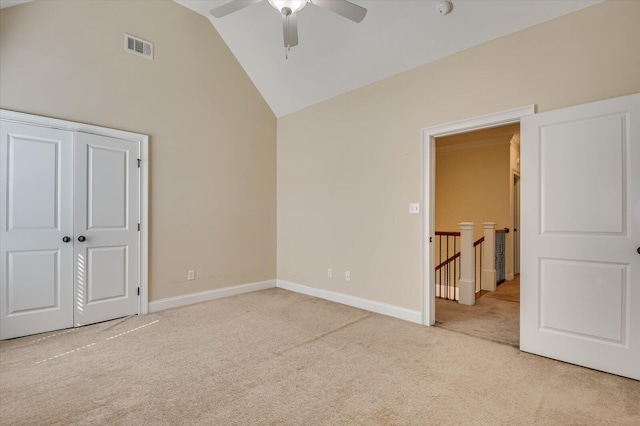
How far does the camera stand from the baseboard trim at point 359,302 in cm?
375

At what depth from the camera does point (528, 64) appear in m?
2.95

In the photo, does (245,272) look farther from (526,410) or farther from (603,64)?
(603,64)

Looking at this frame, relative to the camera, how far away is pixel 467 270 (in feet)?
15.0

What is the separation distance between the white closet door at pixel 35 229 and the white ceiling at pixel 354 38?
2.60 metres

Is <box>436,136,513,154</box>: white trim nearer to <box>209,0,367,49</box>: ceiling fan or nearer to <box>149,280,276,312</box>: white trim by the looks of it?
<box>149,280,276,312</box>: white trim

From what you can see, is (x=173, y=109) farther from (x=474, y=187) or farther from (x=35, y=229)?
(x=474, y=187)

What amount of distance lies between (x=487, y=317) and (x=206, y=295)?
375cm

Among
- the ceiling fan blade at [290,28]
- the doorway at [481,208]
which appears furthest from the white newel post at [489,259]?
the ceiling fan blade at [290,28]

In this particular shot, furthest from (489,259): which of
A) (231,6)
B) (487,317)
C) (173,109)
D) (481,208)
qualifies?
(173,109)

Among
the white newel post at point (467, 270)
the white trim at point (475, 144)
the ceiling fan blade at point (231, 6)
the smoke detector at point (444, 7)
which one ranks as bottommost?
the white newel post at point (467, 270)

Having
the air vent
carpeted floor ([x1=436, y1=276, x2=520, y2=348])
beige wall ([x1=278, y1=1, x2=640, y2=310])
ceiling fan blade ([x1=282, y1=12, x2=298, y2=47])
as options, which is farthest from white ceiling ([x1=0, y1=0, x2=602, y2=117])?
carpeted floor ([x1=436, y1=276, x2=520, y2=348])

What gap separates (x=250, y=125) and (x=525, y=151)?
3897 millimetres

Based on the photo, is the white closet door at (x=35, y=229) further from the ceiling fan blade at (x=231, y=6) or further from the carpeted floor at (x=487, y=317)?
the carpeted floor at (x=487, y=317)

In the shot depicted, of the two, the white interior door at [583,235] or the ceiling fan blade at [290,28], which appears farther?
the ceiling fan blade at [290,28]
